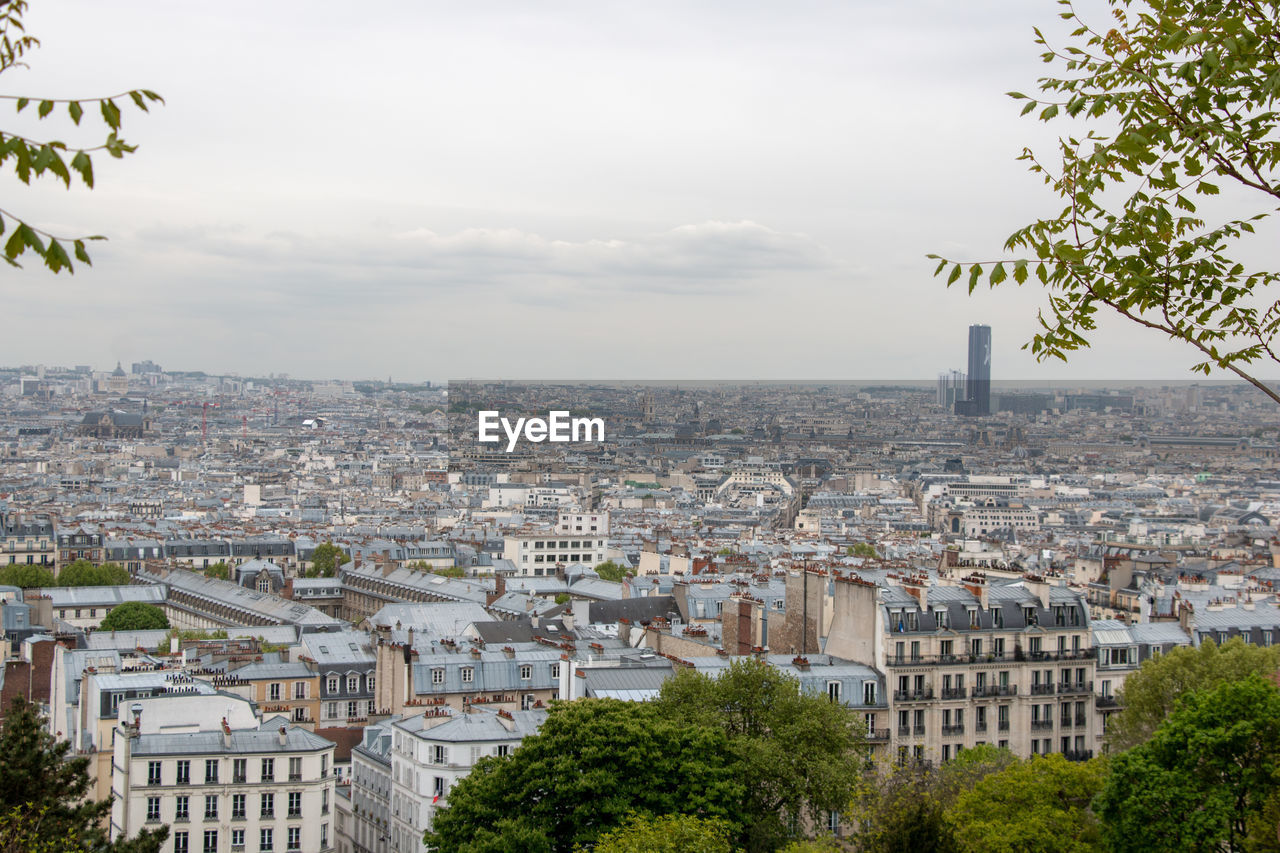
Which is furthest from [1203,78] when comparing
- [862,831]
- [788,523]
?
[788,523]

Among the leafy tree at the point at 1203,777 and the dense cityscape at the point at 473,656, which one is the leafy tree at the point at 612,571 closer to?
the dense cityscape at the point at 473,656

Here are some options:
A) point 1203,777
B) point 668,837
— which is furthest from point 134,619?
point 1203,777

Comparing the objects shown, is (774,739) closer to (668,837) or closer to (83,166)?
(668,837)

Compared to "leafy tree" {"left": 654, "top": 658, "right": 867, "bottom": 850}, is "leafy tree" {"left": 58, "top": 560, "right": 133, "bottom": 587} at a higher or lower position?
lower

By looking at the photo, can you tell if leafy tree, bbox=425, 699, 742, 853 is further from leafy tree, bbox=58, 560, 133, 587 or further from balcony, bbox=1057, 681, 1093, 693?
leafy tree, bbox=58, 560, 133, 587

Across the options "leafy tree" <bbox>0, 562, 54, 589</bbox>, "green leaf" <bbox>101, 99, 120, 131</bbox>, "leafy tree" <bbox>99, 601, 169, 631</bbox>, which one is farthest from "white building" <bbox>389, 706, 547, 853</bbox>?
"leafy tree" <bbox>0, 562, 54, 589</bbox>

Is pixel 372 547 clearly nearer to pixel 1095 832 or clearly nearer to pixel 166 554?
pixel 166 554
